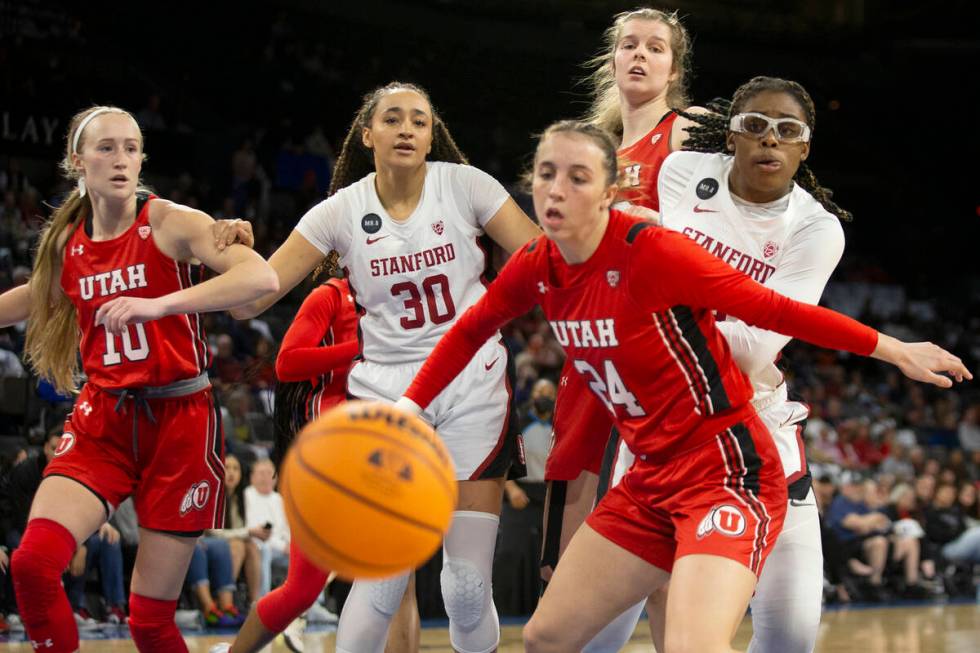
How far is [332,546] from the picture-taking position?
10.6 ft

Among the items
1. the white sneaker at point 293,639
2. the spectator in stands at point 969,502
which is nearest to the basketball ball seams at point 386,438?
the white sneaker at point 293,639

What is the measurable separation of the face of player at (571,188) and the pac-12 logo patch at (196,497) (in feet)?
5.55

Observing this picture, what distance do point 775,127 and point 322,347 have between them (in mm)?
2323

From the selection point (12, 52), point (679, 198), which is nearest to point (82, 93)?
point (12, 52)

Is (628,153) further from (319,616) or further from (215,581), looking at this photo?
(319,616)

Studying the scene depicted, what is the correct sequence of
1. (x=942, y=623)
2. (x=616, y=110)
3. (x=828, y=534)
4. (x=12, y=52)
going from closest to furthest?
1. (x=616, y=110)
2. (x=942, y=623)
3. (x=828, y=534)
4. (x=12, y=52)

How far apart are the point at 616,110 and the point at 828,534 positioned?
748 centimetres

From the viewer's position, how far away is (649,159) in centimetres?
449

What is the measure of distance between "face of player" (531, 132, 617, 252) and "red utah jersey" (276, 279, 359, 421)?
1927 millimetres

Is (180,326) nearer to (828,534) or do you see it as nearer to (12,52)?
(828,534)

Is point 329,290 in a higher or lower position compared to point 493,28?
lower

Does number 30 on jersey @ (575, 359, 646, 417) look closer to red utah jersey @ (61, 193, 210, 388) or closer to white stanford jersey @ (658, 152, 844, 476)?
white stanford jersey @ (658, 152, 844, 476)

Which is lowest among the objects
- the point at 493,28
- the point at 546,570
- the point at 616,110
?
the point at 546,570

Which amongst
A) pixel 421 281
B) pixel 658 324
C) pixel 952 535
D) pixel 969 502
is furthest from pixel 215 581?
pixel 969 502
